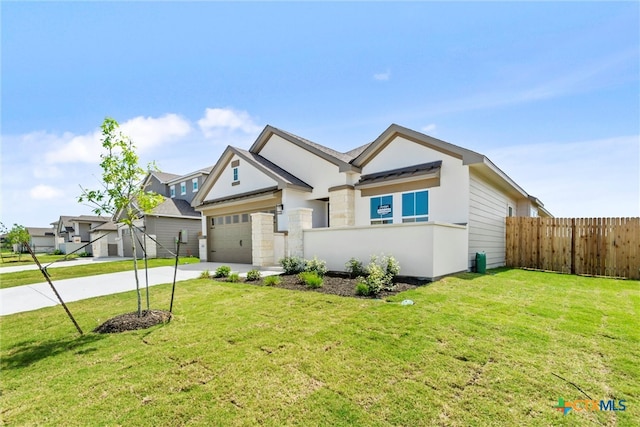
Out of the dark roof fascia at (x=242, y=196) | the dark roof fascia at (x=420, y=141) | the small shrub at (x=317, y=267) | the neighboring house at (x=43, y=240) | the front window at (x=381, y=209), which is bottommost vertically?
the neighboring house at (x=43, y=240)

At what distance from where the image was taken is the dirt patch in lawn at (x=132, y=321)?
502 cm

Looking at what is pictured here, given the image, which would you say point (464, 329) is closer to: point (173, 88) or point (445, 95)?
point (445, 95)

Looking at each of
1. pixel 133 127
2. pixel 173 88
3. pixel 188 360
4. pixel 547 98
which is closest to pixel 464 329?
pixel 188 360

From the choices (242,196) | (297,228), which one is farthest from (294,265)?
(242,196)

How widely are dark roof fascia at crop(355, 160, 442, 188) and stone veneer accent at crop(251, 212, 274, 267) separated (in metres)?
4.54

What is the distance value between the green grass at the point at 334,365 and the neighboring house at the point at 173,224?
55.8ft

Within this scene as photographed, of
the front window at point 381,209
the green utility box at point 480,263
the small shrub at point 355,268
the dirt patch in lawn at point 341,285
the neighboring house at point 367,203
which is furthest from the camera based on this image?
the front window at point 381,209

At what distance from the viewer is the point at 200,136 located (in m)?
15.7

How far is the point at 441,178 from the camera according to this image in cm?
1067

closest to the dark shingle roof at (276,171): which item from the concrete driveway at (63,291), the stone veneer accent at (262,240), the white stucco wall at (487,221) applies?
the stone veneer accent at (262,240)

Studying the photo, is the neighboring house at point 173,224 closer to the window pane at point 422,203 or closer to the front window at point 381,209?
the front window at point 381,209

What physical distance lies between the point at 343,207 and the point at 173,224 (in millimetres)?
16462
